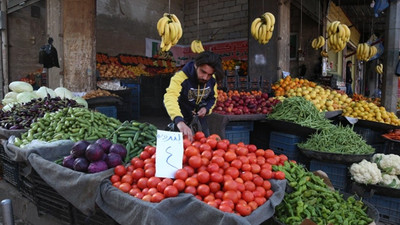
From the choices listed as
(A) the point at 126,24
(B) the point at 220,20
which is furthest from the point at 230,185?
(B) the point at 220,20

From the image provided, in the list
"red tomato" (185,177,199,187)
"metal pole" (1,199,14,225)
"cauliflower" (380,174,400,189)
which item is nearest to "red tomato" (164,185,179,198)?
"red tomato" (185,177,199,187)

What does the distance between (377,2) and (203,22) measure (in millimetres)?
9218

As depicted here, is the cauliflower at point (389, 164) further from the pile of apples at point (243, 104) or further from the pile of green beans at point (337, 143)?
the pile of apples at point (243, 104)

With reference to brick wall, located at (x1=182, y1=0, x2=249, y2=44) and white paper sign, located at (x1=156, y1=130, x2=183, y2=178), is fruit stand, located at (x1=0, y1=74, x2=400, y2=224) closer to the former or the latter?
white paper sign, located at (x1=156, y1=130, x2=183, y2=178)

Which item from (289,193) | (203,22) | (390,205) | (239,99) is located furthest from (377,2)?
(203,22)

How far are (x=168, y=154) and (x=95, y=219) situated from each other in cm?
94

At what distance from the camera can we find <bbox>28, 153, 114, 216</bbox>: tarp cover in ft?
7.38

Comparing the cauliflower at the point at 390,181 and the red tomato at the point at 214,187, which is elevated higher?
the red tomato at the point at 214,187

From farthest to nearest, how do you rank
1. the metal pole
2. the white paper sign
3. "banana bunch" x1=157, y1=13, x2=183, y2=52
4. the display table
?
1. "banana bunch" x1=157, y1=13, x2=183, y2=52
2. the display table
3. the white paper sign
4. the metal pole

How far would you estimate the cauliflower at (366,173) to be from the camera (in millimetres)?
3479

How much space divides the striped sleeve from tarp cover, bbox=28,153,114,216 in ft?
3.72

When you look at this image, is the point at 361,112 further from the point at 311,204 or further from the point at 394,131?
the point at 311,204

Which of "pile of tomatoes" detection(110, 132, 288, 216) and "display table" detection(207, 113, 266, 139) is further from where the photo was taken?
"display table" detection(207, 113, 266, 139)

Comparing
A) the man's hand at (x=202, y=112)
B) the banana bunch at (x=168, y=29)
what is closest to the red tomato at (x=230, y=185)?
the man's hand at (x=202, y=112)
